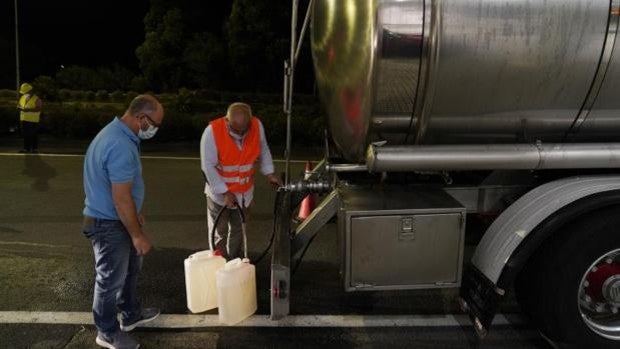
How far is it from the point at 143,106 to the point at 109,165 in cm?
41

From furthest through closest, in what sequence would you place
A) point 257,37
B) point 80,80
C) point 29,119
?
1. point 80,80
2. point 257,37
3. point 29,119

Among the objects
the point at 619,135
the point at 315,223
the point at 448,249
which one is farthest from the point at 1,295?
the point at 619,135

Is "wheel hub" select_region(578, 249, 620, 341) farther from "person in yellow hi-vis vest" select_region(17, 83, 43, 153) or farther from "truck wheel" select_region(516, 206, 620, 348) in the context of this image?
"person in yellow hi-vis vest" select_region(17, 83, 43, 153)

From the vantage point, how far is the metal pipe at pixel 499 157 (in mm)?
3098

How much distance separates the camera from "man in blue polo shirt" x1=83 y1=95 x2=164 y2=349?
124 inches

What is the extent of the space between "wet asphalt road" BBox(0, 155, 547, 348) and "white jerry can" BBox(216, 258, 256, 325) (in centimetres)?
11

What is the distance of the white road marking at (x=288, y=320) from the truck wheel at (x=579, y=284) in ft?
1.98

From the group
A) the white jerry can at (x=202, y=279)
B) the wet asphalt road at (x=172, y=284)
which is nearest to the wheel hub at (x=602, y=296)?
the wet asphalt road at (x=172, y=284)

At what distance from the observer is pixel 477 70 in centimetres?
292

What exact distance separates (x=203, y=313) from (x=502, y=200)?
7.18ft

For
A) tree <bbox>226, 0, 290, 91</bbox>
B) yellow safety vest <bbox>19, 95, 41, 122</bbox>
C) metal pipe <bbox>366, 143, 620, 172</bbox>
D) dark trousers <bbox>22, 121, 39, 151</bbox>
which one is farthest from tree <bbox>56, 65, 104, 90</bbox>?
metal pipe <bbox>366, 143, 620, 172</bbox>

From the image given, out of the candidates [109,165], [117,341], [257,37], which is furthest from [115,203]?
[257,37]

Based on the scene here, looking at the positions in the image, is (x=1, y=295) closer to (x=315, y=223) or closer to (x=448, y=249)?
(x=315, y=223)

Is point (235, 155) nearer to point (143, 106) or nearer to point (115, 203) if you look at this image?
point (143, 106)
